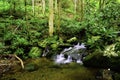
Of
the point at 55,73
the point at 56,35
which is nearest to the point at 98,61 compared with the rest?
the point at 55,73

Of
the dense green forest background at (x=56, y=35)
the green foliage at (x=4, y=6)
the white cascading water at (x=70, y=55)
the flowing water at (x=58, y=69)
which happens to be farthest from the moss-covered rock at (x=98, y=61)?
the green foliage at (x=4, y=6)

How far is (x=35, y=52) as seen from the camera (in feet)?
43.5

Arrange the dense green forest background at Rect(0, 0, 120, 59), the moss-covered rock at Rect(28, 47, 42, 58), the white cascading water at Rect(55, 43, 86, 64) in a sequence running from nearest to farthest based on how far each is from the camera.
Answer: the white cascading water at Rect(55, 43, 86, 64), the dense green forest background at Rect(0, 0, 120, 59), the moss-covered rock at Rect(28, 47, 42, 58)

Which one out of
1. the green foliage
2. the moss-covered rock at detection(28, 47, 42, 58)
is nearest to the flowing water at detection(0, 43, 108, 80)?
the moss-covered rock at detection(28, 47, 42, 58)

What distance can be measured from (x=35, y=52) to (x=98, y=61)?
4.64 m

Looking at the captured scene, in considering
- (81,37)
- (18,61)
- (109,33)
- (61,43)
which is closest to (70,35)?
(81,37)

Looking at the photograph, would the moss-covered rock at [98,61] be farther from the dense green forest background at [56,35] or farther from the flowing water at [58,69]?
the dense green forest background at [56,35]

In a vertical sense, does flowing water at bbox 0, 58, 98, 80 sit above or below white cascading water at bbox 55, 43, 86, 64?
below

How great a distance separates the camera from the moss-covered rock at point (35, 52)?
42.8 feet

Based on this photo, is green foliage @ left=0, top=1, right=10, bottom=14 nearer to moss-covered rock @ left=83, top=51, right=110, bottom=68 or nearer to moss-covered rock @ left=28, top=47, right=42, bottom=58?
moss-covered rock @ left=28, top=47, right=42, bottom=58

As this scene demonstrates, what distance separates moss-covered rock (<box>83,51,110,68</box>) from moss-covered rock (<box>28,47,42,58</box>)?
3.74 meters

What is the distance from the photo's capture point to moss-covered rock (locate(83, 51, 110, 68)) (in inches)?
409

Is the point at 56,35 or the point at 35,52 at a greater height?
the point at 56,35

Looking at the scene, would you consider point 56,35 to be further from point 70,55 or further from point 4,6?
point 4,6
